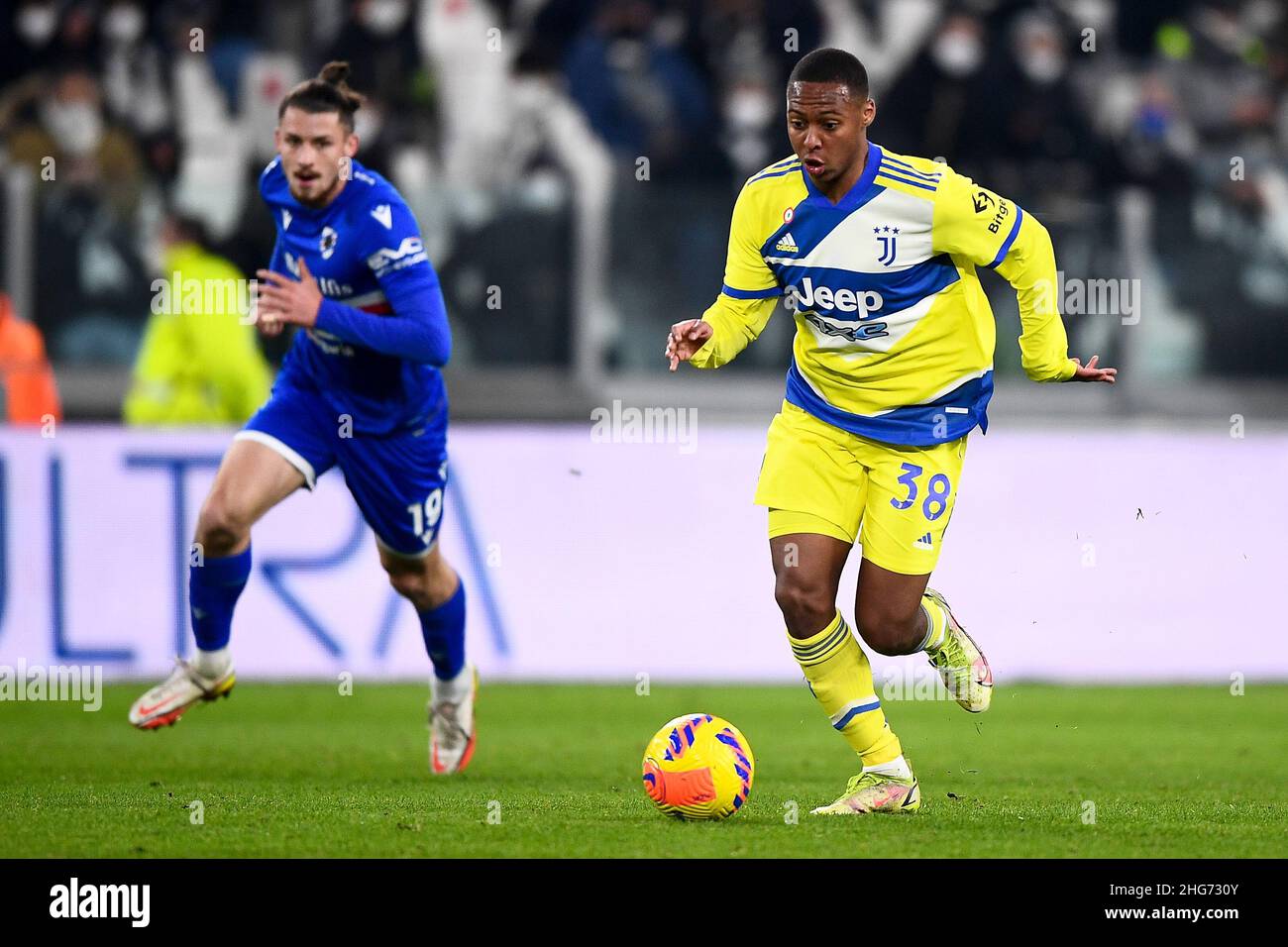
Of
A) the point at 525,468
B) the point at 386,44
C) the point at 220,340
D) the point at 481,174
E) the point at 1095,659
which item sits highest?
the point at 386,44

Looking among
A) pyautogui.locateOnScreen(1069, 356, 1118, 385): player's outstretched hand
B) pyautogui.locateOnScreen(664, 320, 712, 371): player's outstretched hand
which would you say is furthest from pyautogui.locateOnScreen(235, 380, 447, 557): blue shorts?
pyautogui.locateOnScreen(1069, 356, 1118, 385): player's outstretched hand

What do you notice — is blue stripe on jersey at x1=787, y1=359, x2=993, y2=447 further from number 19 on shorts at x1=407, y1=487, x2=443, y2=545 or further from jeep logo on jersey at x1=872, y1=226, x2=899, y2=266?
number 19 on shorts at x1=407, y1=487, x2=443, y2=545

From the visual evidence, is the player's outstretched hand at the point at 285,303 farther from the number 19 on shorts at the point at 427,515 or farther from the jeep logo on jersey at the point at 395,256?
the number 19 on shorts at the point at 427,515

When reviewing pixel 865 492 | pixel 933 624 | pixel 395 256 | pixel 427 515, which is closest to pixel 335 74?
pixel 395 256

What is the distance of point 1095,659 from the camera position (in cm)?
1144

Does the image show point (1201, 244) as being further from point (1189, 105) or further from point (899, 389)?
point (899, 389)

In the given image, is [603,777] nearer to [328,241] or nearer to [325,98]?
[328,241]

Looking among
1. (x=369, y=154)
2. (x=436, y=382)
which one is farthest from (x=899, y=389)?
(x=369, y=154)

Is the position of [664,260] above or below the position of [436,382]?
above

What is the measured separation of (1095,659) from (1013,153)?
3.89 metres
